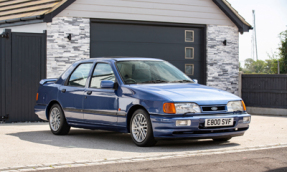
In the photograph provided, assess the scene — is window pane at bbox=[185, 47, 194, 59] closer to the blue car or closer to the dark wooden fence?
the dark wooden fence

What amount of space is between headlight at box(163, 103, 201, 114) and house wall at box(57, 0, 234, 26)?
7.66 meters

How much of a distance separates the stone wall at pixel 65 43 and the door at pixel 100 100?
4833 mm

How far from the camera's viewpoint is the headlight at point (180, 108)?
7.71m

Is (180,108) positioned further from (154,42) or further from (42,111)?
(154,42)

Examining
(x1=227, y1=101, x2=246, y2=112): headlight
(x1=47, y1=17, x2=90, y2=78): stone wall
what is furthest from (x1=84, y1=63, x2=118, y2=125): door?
(x1=47, y1=17, x2=90, y2=78): stone wall

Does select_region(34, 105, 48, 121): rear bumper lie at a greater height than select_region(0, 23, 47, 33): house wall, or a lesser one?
lesser

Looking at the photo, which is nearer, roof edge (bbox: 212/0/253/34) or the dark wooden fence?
the dark wooden fence

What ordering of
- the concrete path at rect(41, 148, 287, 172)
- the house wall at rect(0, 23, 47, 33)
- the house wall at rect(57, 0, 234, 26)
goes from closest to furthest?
the concrete path at rect(41, 148, 287, 172) → the house wall at rect(0, 23, 47, 33) → the house wall at rect(57, 0, 234, 26)

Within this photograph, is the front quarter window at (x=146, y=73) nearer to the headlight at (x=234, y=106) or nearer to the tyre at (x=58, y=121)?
the headlight at (x=234, y=106)

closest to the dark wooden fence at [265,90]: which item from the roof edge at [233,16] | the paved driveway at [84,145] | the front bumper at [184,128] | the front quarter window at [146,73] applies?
the roof edge at [233,16]

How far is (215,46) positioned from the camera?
17219mm

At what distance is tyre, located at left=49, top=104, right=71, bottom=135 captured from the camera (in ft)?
32.7

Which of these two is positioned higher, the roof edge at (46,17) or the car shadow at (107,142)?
the roof edge at (46,17)

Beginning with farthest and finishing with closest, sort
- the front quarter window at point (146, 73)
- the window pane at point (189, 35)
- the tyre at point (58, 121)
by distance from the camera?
the window pane at point (189, 35) < the tyre at point (58, 121) < the front quarter window at point (146, 73)
